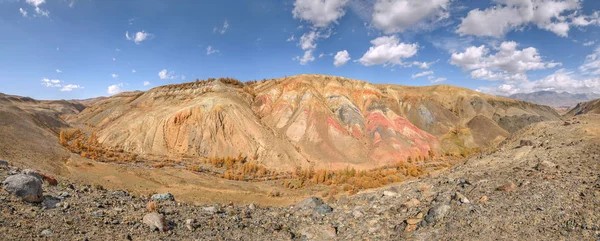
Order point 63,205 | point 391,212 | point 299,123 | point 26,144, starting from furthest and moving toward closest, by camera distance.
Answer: point 299,123, point 26,144, point 391,212, point 63,205

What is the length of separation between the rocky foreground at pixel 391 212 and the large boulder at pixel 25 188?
0.08ft

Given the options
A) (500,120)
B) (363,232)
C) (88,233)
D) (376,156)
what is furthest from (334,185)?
(500,120)

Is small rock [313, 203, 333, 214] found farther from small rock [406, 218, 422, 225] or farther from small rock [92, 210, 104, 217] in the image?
small rock [92, 210, 104, 217]

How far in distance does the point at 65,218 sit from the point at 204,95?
3236 centimetres

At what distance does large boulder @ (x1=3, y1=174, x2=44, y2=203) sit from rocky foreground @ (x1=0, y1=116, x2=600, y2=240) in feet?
0.08

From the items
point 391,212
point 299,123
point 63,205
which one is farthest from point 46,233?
point 299,123

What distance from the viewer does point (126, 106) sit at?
4125 cm

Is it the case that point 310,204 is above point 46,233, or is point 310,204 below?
below

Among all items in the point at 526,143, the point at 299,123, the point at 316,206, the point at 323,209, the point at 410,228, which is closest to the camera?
the point at 410,228

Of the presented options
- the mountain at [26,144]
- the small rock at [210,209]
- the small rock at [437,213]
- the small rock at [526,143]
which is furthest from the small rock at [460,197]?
the mountain at [26,144]

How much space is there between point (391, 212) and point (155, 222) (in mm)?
7749

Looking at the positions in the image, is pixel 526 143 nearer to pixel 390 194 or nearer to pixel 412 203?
pixel 390 194

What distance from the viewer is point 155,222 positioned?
8.27 metres

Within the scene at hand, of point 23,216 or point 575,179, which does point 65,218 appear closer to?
point 23,216
